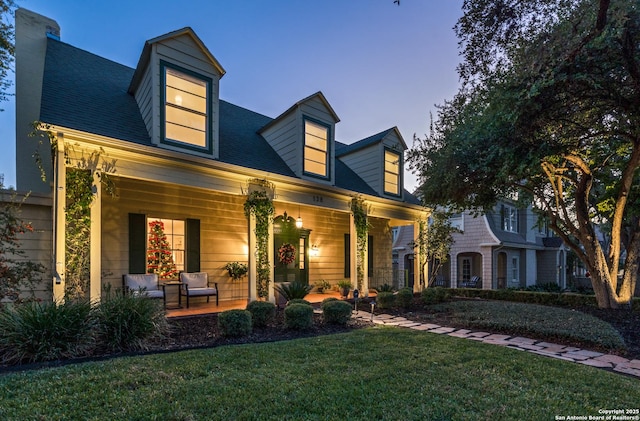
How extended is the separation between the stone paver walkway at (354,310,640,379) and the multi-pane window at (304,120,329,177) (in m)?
4.29

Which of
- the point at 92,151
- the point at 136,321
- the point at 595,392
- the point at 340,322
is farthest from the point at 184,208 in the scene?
the point at 595,392

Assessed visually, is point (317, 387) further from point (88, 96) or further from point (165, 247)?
point (88, 96)

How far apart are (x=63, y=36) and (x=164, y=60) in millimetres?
4222

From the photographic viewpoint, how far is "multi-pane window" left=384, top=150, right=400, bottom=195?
11.3m

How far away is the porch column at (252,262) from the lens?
7.42 metres

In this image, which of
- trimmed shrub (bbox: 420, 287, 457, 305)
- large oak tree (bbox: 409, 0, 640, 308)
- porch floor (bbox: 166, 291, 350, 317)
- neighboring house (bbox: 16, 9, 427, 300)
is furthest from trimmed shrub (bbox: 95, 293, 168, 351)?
trimmed shrub (bbox: 420, 287, 457, 305)

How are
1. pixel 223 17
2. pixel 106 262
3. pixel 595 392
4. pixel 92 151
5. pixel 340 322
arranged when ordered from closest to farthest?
Answer: pixel 595 392 → pixel 92 151 → pixel 340 322 → pixel 106 262 → pixel 223 17

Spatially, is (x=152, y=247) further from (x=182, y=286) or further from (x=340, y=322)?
(x=340, y=322)

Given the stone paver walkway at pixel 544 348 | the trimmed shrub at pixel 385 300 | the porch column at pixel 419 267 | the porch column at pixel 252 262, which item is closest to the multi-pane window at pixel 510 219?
the porch column at pixel 419 267

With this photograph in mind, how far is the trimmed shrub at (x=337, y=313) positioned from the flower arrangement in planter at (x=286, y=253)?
11.0ft

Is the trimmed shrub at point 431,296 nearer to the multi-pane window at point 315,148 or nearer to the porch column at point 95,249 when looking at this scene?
the multi-pane window at point 315,148

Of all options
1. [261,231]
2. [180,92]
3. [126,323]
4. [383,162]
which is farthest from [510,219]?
[126,323]

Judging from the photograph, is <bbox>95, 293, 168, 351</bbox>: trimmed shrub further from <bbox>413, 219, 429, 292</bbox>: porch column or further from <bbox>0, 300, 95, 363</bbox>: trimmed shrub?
<bbox>413, 219, 429, 292</bbox>: porch column

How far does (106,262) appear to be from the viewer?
704cm
